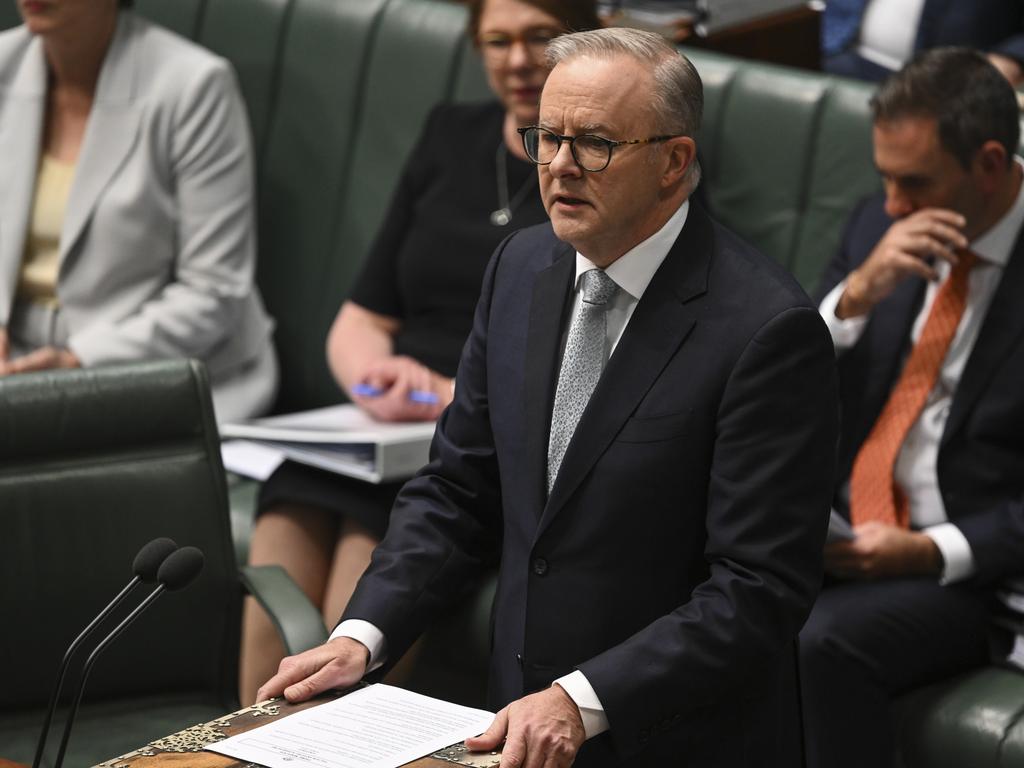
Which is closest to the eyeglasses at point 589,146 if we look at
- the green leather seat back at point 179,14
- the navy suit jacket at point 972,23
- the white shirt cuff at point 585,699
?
the white shirt cuff at point 585,699

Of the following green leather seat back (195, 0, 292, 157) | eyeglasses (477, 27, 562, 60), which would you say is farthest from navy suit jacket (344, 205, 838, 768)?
green leather seat back (195, 0, 292, 157)

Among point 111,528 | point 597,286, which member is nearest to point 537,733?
point 597,286

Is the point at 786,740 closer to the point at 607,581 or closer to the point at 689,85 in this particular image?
the point at 607,581

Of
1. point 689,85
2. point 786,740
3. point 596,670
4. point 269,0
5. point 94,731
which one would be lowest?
point 94,731

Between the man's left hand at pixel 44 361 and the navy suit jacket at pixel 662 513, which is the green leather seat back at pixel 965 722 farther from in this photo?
the man's left hand at pixel 44 361

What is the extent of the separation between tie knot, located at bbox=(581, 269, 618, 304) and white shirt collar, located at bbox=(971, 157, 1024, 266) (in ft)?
3.25

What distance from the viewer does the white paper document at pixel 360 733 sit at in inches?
62.1

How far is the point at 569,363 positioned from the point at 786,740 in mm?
511

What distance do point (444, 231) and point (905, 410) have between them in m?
0.99

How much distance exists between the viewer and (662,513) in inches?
71.8

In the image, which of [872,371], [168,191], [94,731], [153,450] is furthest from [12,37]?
[872,371]

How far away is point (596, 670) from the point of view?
1727mm

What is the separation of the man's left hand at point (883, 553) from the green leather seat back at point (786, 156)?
2.43 feet

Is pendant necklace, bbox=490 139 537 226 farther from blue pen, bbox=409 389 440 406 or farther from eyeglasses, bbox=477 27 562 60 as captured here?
blue pen, bbox=409 389 440 406
